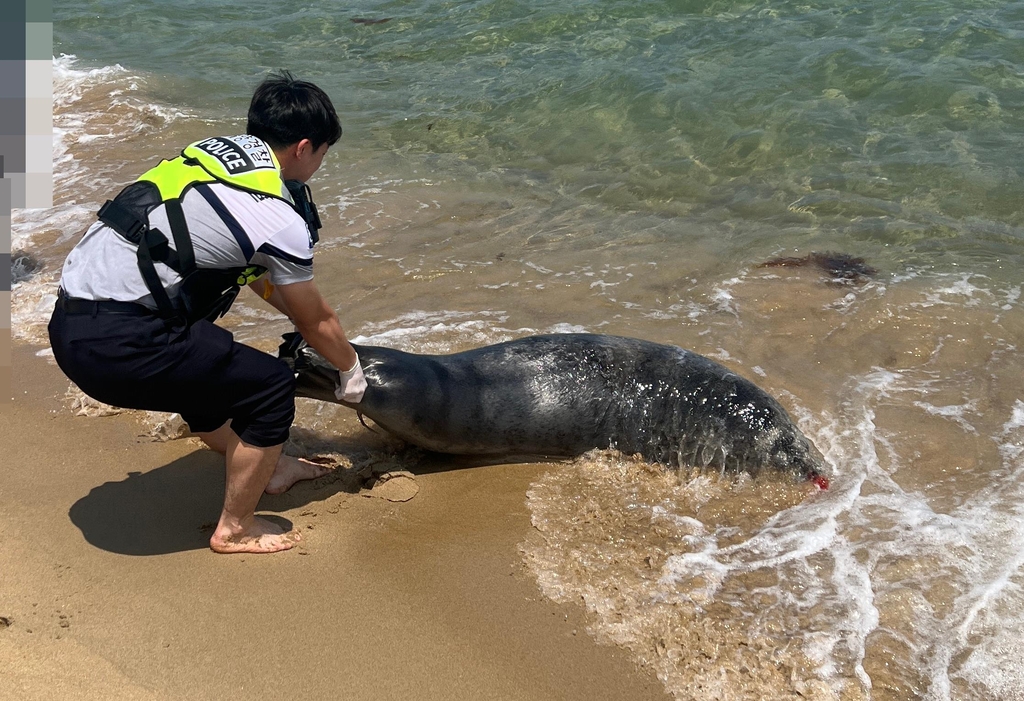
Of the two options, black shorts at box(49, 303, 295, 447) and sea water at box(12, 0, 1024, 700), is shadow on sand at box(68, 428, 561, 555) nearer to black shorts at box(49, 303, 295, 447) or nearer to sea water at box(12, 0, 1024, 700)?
sea water at box(12, 0, 1024, 700)

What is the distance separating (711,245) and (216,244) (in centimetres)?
510

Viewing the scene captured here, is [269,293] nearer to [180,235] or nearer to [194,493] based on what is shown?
[180,235]

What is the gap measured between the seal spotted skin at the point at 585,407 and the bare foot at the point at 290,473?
40 centimetres

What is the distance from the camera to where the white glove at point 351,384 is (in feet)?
13.0

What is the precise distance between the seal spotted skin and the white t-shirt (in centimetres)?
134

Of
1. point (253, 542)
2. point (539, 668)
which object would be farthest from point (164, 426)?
point (539, 668)

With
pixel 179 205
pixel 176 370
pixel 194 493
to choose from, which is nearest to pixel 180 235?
pixel 179 205

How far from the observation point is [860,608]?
3.92m

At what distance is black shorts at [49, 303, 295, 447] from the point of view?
3410 mm

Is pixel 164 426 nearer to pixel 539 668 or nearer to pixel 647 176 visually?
pixel 539 668

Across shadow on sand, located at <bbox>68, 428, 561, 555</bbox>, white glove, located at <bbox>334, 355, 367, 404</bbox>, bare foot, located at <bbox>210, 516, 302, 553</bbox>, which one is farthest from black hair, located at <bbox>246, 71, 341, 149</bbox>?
shadow on sand, located at <bbox>68, 428, 561, 555</bbox>

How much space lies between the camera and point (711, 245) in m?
7.69

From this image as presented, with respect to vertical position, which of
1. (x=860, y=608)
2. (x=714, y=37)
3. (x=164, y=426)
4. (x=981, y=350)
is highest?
(x=714, y=37)

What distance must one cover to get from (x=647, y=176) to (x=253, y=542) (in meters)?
6.14
